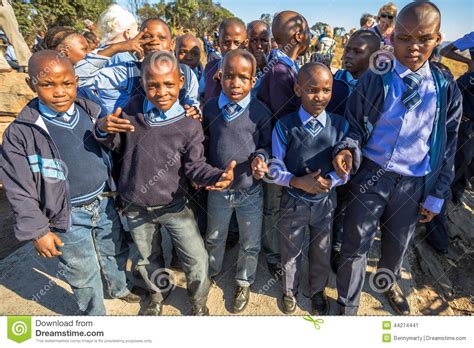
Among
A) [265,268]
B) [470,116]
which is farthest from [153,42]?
[470,116]

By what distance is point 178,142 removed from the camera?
6.20 feet

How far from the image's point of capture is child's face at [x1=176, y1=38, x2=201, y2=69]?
A: 10.1 ft

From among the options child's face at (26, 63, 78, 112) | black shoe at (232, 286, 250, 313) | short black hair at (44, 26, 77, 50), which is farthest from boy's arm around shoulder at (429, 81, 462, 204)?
short black hair at (44, 26, 77, 50)

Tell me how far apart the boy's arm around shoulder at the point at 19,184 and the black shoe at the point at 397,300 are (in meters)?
2.55

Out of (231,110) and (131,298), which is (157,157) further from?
(131,298)

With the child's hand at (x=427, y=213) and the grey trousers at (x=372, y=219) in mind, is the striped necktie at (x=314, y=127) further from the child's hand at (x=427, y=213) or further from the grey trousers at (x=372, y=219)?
the child's hand at (x=427, y=213)

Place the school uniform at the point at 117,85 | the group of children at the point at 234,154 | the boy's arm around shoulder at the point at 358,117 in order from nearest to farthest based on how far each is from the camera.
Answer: the group of children at the point at 234,154 < the boy's arm around shoulder at the point at 358,117 < the school uniform at the point at 117,85

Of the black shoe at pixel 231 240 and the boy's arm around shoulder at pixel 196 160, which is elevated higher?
the boy's arm around shoulder at pixel 196 160

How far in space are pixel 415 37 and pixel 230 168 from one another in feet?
4.12

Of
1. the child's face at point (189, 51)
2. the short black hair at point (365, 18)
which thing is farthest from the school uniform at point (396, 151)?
the short black hair at point (365, 18)

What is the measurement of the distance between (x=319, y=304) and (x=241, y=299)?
0.61m

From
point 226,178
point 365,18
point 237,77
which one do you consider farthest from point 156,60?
point 365,18

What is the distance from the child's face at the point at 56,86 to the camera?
1.66 metres

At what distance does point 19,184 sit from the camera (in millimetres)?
1671
